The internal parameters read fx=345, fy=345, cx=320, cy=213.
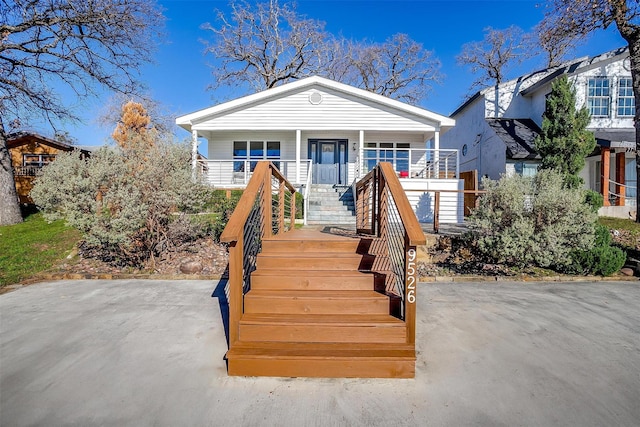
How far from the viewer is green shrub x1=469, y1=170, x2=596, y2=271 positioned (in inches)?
229

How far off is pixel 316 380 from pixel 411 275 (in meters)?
1.12

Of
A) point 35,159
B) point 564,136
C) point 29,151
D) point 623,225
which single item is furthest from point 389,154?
point 29,151

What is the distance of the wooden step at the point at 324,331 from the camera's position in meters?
3.00

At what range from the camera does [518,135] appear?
46.9ft

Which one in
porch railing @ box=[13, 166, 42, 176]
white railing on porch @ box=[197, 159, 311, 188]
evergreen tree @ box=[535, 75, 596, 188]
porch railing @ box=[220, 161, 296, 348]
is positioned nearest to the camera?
porch railing @ box=[220, 161, 296, 348]

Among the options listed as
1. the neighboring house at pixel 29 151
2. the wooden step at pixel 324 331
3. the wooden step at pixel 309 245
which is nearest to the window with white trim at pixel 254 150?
the neighboring house at pixel 29 151

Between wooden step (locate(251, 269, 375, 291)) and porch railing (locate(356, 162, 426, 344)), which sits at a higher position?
porch railing (locate(356, 162, 426, 344))

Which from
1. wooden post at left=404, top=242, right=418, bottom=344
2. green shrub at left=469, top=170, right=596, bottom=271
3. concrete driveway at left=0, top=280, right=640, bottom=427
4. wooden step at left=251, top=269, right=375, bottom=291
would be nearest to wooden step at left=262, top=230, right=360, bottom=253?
wooden step at left=251, top=269, right=375, bottom=291

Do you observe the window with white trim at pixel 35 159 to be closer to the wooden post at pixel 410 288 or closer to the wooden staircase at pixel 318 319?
the wooden staircase at pixel 318 319

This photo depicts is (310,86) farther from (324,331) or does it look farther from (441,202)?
(324,331)

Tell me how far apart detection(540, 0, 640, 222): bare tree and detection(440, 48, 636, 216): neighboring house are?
9.13 feet

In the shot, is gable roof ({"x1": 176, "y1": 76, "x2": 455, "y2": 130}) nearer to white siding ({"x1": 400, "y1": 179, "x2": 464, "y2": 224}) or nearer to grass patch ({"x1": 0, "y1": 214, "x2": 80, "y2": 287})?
white siding ({"x1": 400, "y1": 179, "x2": 464, "y2": 224})

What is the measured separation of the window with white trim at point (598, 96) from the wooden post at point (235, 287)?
55.0 ft

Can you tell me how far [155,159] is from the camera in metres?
6.22
